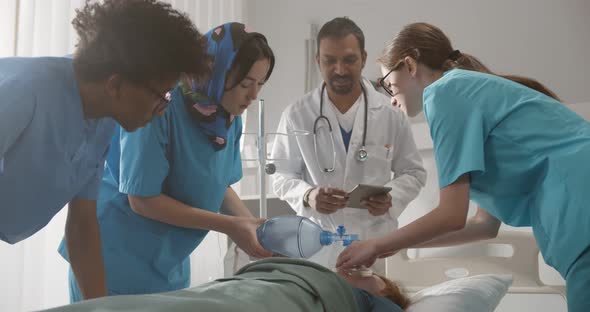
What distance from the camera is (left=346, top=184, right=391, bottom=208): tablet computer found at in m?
1.99

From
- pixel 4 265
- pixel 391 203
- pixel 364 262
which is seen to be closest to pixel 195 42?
pixel 364 262

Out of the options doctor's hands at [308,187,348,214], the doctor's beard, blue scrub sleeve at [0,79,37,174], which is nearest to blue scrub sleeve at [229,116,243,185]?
doctor's hands at [308,187,348,214]

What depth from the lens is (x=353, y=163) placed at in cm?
240

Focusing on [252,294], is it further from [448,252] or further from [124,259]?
[448,252]

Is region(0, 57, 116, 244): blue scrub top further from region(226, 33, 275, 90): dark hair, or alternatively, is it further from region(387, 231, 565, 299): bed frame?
region(387, 231, 565, 299): bed frame

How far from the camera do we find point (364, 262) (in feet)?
4.78

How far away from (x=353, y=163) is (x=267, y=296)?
1.42 meters

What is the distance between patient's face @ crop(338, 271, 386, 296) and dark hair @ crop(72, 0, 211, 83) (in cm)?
85

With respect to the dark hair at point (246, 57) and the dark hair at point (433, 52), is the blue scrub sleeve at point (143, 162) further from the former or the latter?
the dark hair at point (433, 52)

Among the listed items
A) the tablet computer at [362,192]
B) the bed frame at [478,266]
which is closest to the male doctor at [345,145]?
the tablet computer at [362,192]

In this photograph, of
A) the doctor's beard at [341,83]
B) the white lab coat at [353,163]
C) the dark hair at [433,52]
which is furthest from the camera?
the doctor's beard at [341,83]

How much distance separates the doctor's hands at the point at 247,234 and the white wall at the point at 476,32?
2.44 metres

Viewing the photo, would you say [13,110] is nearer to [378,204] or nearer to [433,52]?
[433,52]

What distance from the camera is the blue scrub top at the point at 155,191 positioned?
1396mm
